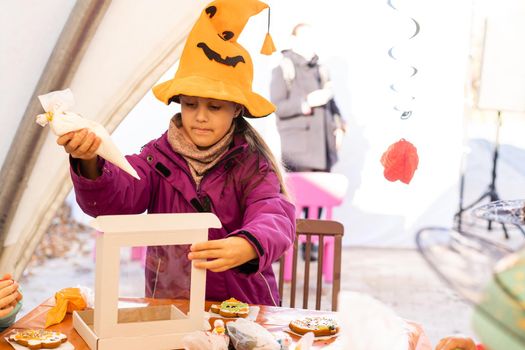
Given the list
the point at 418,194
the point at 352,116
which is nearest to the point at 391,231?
the point at 418,194

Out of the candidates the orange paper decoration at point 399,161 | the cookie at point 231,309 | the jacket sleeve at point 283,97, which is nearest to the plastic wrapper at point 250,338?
the cookie at point 231,309

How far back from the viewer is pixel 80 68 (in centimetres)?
217

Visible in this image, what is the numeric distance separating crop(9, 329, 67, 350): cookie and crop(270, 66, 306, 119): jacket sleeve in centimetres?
321

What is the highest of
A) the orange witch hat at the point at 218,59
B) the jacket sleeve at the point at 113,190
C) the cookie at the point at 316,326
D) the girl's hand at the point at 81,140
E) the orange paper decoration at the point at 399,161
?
the orange witch hat at the point at 218,59

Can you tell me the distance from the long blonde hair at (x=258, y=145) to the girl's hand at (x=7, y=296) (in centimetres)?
62

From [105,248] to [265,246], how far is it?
1.05 ft

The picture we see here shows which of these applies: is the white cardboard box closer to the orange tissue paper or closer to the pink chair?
the orange tissue paper

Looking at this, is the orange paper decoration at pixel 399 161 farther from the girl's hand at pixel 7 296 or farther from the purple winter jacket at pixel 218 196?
the girl's hand at pixel 7 296

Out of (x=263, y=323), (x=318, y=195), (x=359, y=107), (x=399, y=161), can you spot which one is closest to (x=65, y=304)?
(x=263, y=323)

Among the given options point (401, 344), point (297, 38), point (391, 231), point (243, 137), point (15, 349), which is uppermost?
point (297, 38)

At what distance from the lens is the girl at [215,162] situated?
1.42m

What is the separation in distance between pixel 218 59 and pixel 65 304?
60 cm

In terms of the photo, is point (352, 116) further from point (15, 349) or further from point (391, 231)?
point (15, 349)

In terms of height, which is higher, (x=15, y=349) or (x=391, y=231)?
(x=15, y=349)
